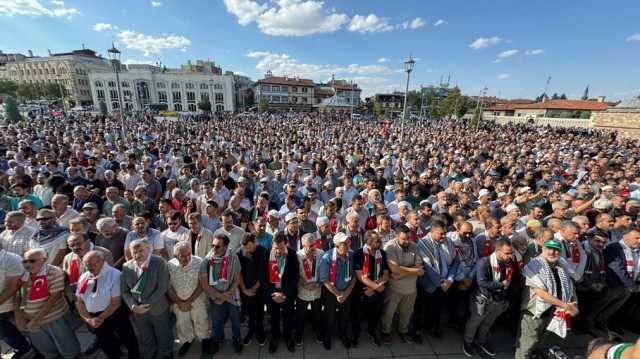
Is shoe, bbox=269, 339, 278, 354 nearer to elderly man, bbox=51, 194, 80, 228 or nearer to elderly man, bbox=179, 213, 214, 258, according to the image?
elderly man, bbox=179, 213, 214, 258

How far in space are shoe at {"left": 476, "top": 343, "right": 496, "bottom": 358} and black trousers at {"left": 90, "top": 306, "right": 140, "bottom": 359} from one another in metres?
4.60

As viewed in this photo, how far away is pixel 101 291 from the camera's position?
9.53 ft

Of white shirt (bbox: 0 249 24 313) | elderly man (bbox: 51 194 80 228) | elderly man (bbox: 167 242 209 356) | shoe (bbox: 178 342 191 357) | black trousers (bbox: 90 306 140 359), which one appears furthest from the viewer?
elderly man (bbox: 51 194 80 228)

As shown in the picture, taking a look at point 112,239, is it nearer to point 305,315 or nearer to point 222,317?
point 222,317

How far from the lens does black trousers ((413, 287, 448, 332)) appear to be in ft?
12.4

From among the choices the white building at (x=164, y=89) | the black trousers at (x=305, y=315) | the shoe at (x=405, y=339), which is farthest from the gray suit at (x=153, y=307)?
the white building at (x=164, y=89)

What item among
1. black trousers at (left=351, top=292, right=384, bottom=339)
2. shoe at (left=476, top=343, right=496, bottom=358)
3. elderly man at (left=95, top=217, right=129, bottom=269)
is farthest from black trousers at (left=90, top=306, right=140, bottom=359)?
shoe at (left=476, top=343, right=496, bottom=358)

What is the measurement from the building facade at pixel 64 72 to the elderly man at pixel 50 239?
8128 cm

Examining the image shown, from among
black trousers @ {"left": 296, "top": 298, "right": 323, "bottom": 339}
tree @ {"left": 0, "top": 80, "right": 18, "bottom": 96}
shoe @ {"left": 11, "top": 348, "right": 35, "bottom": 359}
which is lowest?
shoe @ {"left": 11, "top": 348, "right": 35, "bottom": 359}

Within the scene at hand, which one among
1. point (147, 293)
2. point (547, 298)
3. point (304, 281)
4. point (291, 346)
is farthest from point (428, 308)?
point (147, 293)

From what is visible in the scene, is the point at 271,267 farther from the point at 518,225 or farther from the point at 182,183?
the point at 182,183

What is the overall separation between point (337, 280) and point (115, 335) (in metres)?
2.95

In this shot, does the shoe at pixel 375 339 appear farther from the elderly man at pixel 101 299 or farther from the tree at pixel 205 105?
the tree at pixel 205 105

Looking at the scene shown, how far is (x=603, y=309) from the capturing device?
12.6 feet
